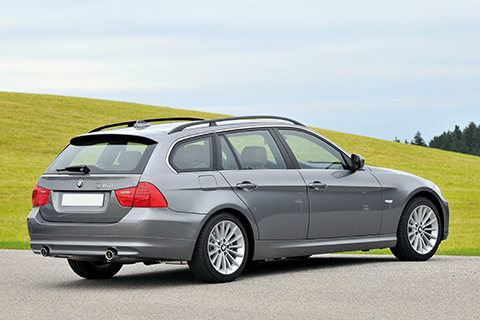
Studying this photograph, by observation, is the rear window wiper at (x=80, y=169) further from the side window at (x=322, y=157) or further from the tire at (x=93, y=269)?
the side window at (x=322, y=157)

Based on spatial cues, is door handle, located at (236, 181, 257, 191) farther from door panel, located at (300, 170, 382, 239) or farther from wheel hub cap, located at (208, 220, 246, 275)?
door panel, located at (300, 170, 382, 239)

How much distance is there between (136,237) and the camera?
673 cm

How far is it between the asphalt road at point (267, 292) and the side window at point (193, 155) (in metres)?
1.25

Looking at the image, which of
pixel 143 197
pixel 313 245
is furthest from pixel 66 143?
pixel 143 197

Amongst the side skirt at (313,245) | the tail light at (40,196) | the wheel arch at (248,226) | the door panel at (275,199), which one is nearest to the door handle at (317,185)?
the door panel at (275,199)

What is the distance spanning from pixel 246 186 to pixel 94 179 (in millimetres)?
1613

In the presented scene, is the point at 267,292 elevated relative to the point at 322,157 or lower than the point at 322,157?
lower

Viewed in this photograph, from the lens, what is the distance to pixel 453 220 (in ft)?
79.6

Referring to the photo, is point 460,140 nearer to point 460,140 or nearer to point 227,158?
point 460,140

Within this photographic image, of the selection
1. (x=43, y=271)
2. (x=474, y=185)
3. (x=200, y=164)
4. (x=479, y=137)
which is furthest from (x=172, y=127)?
(x=479, y=137)

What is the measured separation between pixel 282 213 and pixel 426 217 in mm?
2445

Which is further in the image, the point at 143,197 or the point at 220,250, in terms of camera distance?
the point at 220,250

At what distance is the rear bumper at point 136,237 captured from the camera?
673 cm

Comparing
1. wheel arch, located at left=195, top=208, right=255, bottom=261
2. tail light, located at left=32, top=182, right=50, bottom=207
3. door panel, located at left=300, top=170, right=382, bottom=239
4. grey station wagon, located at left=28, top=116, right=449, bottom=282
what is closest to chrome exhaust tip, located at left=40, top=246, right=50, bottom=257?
grey station wagon, located at left=28, top=116, right=449, bottom=282
